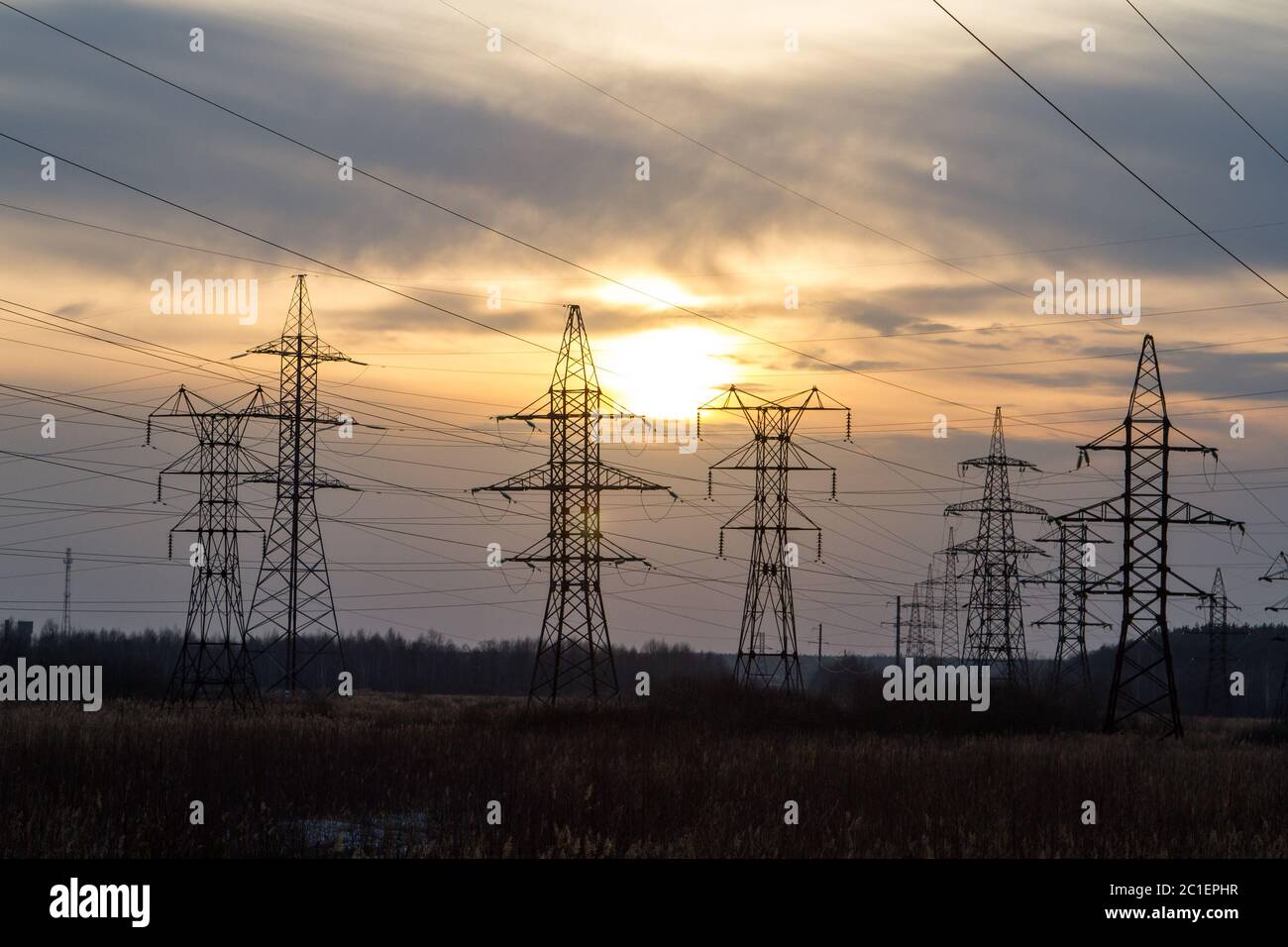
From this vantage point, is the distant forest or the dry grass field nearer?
the dry grass field

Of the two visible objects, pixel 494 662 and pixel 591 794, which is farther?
pixel 494 662

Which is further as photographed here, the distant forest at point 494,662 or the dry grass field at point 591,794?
the distant forest at point 494,662

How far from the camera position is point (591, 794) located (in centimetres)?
2492

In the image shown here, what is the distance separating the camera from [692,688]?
52188mm

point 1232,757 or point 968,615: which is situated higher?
point 968,615

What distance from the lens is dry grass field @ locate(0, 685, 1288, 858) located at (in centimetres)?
1941

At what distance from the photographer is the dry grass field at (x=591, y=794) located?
63.7 ft
